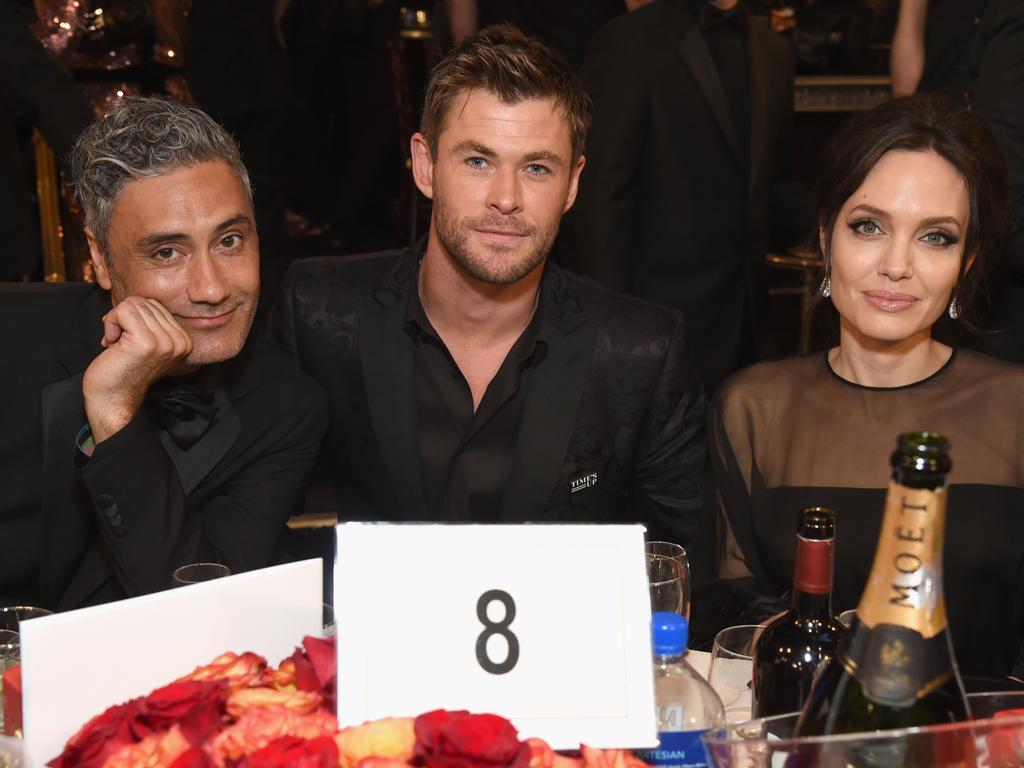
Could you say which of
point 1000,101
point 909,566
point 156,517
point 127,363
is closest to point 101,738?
point 909,566

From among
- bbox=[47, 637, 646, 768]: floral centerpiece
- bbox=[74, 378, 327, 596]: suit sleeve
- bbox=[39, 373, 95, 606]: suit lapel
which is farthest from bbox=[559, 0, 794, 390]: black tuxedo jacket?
bbox=[47, 637, 646, 768]: floral centerpiece

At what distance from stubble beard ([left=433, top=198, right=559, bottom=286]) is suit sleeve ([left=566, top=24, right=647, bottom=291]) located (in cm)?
119

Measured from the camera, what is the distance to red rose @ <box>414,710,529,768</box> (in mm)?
854

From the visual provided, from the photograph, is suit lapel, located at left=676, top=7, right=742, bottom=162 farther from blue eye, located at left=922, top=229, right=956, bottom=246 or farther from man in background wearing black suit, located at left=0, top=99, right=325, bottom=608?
man in background wearing black suit, located at left=0, top=99, right=325, bottom=608

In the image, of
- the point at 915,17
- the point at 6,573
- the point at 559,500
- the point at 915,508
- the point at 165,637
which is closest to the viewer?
the point at 915,508

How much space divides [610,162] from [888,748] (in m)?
2.77

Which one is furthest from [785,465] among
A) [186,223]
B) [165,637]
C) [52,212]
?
[52,212]

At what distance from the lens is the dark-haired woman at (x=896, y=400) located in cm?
200

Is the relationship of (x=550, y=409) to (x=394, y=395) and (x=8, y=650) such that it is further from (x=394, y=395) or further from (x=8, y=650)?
(x=8, y=650)

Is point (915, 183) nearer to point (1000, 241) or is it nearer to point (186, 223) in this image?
point (1000, 241)

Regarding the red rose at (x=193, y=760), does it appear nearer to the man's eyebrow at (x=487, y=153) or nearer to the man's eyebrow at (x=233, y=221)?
the man's eyebrow at (x=233, y=221)

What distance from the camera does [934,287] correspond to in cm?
202

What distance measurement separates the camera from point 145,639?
103cm

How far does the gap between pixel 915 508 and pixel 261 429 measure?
1.47 meters
